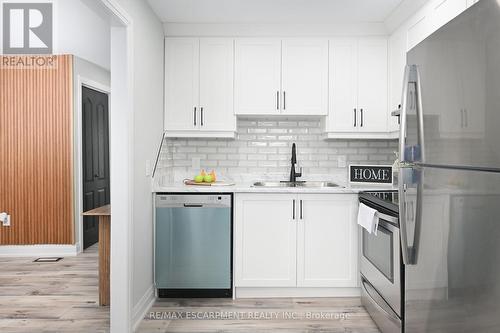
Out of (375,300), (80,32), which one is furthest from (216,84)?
(375,300)

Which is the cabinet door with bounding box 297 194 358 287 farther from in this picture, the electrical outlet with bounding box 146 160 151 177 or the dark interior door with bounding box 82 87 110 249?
the dark interior door with bounding box 82 87 110 249

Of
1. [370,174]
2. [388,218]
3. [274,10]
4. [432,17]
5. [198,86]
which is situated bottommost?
[388,218]

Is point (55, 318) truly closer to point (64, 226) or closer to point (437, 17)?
point (64, 226)

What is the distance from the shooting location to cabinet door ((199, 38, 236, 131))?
3578 mm

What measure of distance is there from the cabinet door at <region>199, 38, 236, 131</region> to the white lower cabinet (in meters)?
0.79

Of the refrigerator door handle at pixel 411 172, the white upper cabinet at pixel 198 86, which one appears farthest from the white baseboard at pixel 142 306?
the refrigerator door handle at pixel 411 172

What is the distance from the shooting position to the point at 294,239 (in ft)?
10.9

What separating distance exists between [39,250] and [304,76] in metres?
3.82

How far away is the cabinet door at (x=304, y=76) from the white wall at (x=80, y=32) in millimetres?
1655

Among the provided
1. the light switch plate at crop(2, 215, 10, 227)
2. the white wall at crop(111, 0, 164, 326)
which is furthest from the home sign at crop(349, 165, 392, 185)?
the light switch plate at crop(2, 215, 10, 227)

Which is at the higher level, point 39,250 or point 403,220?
point 403,220

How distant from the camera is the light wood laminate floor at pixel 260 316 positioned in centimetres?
276

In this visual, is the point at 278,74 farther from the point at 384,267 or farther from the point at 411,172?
the point at 411,172
